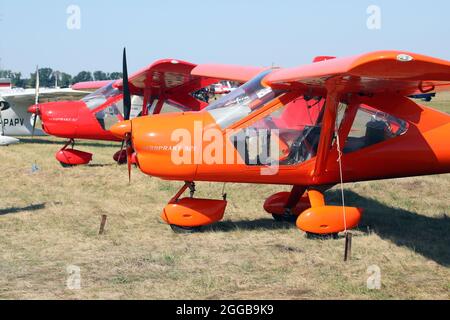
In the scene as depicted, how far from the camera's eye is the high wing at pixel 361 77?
586 cm

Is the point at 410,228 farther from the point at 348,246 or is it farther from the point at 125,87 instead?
the point at 125,87

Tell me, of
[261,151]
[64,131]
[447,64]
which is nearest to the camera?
[447,64]

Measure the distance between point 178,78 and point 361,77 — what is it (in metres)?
7.76

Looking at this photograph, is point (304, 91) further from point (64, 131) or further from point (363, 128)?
point (64, 131)

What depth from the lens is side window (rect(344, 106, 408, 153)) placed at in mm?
7980

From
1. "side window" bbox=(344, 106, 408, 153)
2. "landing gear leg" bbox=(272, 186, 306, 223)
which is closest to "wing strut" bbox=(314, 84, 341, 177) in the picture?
"side window" bbox=(344, 106, 408, 153)

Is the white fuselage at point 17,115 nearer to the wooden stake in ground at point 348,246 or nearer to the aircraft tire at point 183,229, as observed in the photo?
the aircraft tire at point 183,229

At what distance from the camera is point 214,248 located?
7.33 meters

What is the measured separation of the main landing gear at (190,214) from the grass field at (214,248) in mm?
A: 155

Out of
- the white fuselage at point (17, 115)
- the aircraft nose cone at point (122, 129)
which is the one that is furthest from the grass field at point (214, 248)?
the white fuselage at point (17, 115)

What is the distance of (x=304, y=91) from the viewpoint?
798cm

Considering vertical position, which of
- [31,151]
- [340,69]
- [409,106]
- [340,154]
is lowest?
[31,151]

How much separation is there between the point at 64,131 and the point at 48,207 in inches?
223
